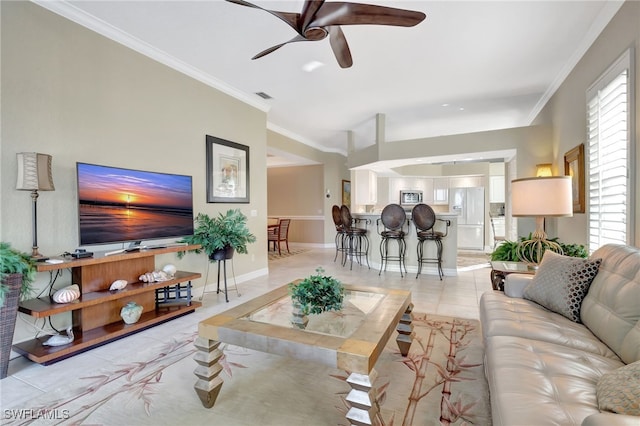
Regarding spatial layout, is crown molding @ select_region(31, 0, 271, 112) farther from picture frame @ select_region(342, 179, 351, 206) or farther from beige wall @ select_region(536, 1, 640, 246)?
picture frame @ select_region(342, 179, 351, 206)

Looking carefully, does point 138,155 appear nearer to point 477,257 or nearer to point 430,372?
point 430,372

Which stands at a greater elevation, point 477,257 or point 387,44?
point 387,44

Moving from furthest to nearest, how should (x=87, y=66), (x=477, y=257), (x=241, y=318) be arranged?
(x=477, y=257), (x=87, y=66), (x=241, y=318)

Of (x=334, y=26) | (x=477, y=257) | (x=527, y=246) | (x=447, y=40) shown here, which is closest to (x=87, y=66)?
(x=334, y=26)

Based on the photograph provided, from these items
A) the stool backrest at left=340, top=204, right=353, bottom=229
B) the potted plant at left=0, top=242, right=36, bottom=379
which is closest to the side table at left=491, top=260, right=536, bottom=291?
the stool backrest at left=340, top=204, right=353, bottom=229

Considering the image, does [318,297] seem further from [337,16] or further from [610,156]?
[610,156]

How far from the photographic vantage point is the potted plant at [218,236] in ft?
11.9

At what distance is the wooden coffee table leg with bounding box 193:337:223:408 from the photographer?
5.46ft

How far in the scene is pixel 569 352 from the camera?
1.45 m

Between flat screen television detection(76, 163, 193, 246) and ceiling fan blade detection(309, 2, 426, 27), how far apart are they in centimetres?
226

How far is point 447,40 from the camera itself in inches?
125

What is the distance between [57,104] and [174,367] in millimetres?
2449

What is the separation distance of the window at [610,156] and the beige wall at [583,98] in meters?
0.09

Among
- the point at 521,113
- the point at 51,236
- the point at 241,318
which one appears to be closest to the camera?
the point at 241,318
